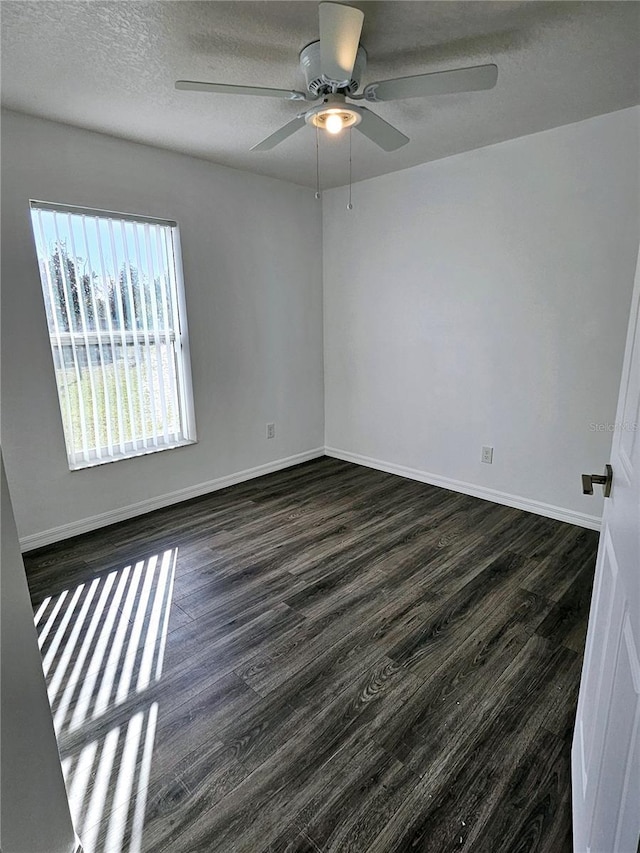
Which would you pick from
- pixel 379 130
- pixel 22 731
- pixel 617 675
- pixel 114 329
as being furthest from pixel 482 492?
pixel 22 731

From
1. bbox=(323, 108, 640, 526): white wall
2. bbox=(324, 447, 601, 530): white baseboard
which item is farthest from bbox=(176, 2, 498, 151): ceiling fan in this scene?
bbox=(324, 447, 601, 530): white baseboard

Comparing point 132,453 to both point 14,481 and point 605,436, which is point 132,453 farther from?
point 605,436

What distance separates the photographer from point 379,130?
2.09 metres

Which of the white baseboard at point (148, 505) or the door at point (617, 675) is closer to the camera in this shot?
the door at point (617, 675)

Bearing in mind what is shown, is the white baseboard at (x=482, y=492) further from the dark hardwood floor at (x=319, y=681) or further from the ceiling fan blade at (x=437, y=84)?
the ceiling fan blade at (x=437, y=84)

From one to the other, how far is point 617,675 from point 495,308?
2699 millimetres

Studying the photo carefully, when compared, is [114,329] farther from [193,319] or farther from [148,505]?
[148,505]

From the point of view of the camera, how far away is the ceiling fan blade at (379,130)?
196cm

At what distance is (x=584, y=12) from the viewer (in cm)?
166

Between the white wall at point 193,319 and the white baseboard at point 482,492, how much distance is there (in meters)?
0.60

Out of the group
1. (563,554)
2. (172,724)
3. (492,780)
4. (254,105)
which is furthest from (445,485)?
(254,105)

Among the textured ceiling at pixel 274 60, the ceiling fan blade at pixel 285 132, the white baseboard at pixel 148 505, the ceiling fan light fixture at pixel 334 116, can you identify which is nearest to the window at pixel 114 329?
the white baseboard at pixel 148 505

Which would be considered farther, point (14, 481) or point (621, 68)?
point (14, 481)

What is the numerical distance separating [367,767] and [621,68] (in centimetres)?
305
